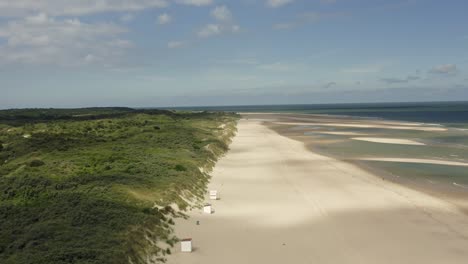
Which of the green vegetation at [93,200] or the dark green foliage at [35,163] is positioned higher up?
the dark green foliage at [35,163]

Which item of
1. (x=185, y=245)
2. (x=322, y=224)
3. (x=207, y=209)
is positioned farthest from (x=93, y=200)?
(x=322, y=224)

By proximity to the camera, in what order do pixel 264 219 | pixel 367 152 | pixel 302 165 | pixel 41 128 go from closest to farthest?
pixel 264 219, pixel 302 165, pixel 367 152, pixel 41 128

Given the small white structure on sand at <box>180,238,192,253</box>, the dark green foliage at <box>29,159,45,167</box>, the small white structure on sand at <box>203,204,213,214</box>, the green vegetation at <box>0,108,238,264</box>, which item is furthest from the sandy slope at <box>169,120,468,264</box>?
the dark green foliage at <box>29,159,45,167</box>

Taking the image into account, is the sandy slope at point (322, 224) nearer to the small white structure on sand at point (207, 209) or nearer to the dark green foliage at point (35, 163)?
the small white structure on sand at point (207, 209)

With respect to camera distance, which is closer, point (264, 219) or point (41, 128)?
point (264, 219)

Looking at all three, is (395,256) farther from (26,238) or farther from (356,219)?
(26,238)

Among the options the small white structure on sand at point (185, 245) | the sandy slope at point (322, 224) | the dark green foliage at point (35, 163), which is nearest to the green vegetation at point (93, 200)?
the dark green foliage at point (35, 163)

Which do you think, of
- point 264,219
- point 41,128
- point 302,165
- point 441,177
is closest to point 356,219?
point 264,219

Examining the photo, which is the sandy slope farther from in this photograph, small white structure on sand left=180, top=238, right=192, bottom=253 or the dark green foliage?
the dark green foliage
